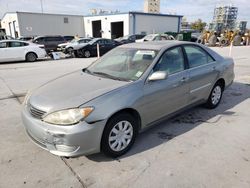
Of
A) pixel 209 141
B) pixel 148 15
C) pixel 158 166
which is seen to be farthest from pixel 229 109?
pixel 148 15

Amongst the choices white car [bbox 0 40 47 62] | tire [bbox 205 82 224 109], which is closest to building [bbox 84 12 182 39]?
white car [bbox 0 40 47 62]

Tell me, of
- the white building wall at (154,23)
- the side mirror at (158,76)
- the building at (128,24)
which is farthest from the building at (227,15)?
the side mirror at (158,76)

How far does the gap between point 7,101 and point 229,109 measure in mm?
5326

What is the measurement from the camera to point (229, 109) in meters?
5.18

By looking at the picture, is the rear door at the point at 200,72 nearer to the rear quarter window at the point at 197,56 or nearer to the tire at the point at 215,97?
the rear quarter window at the point at 197,56

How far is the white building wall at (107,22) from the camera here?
115 ft

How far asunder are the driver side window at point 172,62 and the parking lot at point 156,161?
106cm

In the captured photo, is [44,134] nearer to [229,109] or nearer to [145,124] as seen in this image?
[145,124]

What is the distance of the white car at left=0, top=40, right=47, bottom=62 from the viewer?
44.7 ft

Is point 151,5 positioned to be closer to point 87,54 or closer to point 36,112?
point 87,54

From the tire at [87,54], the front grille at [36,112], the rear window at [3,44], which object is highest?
the rear window at [3,44]

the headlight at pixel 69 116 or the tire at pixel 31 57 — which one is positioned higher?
the headlight at pixel 69 116

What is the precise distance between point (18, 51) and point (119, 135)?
12.9m

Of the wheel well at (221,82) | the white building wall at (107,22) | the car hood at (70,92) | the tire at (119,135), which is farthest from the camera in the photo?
the white building wall at (107,22)
